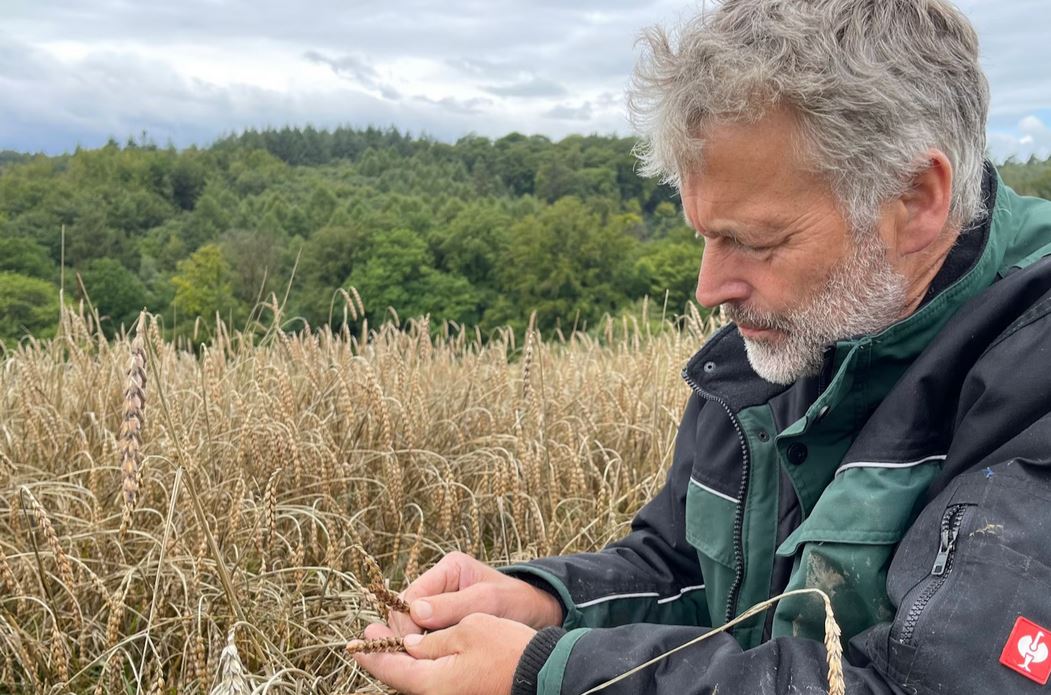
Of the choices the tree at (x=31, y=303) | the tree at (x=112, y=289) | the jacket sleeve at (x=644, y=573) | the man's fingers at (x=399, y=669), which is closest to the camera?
the man's fingers at (x=399, y=669)

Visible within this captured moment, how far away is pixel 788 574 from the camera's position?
5.24 ft

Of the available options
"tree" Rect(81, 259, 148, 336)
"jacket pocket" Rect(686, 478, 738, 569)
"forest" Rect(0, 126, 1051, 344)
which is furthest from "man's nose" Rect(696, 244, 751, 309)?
"tree" Rect(81, 259, 148, 336)

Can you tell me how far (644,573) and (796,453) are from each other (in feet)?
1.60

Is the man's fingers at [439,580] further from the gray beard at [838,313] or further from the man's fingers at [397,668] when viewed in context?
the gray beard at [838,313]

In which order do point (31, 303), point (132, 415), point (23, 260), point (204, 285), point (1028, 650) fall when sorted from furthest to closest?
1. point (204, 285)
2. point (23, 260)
3. point (31, 303)
4. point (132, 415)
5. point (1028, 650)

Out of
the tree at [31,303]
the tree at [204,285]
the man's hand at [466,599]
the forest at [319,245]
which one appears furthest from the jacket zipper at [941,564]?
the tree at [204,285]

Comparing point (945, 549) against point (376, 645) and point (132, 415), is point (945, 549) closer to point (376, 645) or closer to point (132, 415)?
point (376, 645)

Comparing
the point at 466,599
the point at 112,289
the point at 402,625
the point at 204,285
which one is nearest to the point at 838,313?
the point at 466,599

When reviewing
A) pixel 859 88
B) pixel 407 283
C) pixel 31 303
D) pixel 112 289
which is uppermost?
pixel 859 88

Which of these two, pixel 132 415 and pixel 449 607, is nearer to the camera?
pixel 132 415

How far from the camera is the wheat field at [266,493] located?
204cm

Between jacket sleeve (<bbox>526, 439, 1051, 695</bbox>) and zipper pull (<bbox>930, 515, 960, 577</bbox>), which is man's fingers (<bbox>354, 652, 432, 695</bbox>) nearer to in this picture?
jacket sleeve (<bbox>526, 439, 1051, 695</bbox>)

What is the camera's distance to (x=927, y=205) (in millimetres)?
1528

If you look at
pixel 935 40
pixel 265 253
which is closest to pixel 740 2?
pixel 935 40
